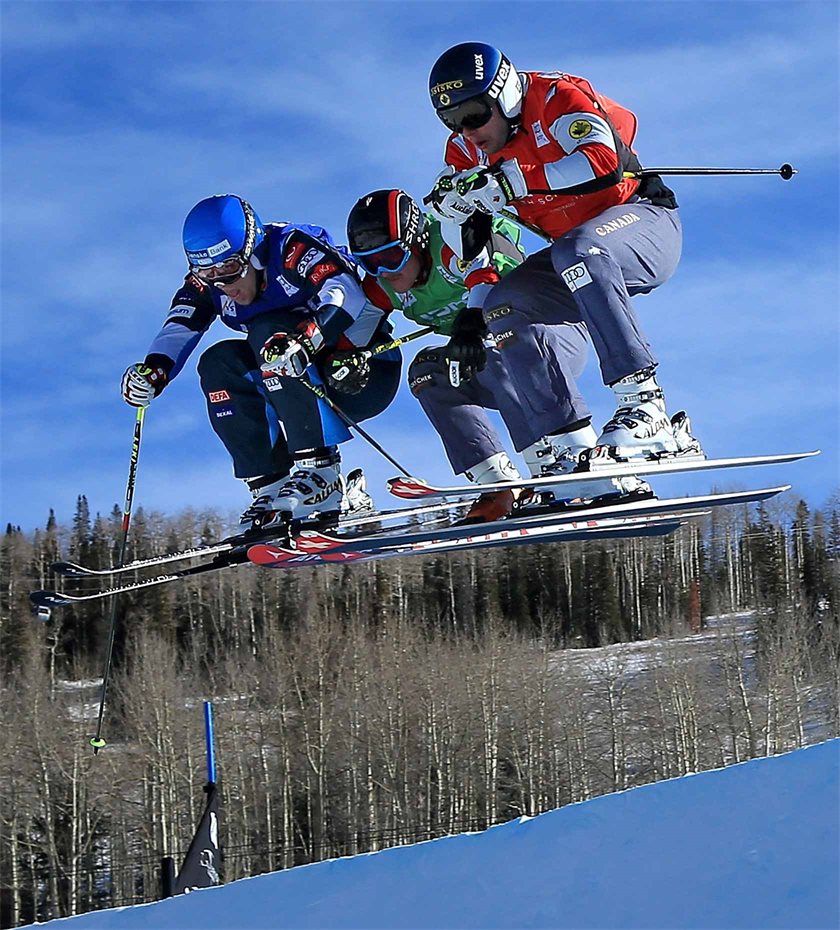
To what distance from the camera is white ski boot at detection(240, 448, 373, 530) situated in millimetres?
7590

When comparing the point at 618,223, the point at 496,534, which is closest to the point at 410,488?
the point at 496,534

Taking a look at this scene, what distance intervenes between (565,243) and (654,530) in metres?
1.86

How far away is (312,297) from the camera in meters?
7.52

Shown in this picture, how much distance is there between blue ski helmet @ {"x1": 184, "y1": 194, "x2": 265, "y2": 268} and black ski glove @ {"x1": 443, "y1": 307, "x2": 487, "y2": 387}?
133 centimetres

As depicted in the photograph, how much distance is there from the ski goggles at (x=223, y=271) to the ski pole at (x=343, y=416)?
0.73 m

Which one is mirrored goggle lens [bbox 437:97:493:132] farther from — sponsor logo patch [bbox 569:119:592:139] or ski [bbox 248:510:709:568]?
ski [bbox 248:510:709:568]

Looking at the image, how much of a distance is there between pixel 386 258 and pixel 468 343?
0.79 metres

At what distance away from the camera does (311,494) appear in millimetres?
7586

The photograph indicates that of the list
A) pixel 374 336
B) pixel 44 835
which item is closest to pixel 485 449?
pixel 374 336

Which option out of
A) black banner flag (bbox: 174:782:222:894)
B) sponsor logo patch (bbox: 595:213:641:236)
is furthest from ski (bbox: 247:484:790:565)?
black banner flag (bbox: 174:782:222:894)

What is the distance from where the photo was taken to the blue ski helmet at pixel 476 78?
6246mm

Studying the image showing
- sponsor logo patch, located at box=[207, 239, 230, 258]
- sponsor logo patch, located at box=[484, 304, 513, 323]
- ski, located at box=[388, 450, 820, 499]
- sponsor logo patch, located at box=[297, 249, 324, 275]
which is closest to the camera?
ski, located at box=[388, 450, 820, 499]

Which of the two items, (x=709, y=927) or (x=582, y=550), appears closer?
(x=709, y=927)

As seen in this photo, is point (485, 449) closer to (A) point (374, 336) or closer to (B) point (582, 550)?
(A) point (374, 336)
